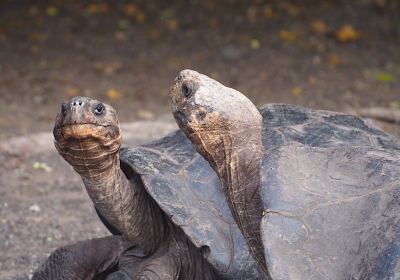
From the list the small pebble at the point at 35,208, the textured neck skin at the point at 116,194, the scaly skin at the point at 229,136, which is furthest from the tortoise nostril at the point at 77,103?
the small pebble at the point at 35,208

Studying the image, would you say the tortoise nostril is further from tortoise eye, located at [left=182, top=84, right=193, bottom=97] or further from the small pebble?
the small pebble

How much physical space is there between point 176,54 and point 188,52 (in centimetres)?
12

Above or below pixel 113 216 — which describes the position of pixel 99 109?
above

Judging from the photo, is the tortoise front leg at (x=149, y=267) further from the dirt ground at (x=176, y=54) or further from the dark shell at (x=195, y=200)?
the dirt ground at (x=176, y=54)

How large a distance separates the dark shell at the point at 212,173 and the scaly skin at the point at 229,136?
107mm

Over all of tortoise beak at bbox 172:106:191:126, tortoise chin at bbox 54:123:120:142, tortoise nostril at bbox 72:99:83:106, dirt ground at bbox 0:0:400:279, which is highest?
tortoise beak at bbox 172:106:191:126

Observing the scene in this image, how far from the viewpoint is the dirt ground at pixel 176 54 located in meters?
6.86

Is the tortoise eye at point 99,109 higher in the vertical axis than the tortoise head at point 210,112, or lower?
lower

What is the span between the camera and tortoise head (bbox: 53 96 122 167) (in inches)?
107

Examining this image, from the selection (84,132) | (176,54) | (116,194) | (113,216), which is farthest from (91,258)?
(176,54)

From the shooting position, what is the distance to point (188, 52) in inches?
312

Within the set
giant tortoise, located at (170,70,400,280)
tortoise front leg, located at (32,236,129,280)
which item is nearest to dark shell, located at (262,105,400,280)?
giant tortoise, located at (170,70,400,280)

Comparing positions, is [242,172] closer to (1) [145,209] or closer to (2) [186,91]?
(2) [186,91]

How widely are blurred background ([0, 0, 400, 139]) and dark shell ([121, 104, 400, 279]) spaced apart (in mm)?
3035
